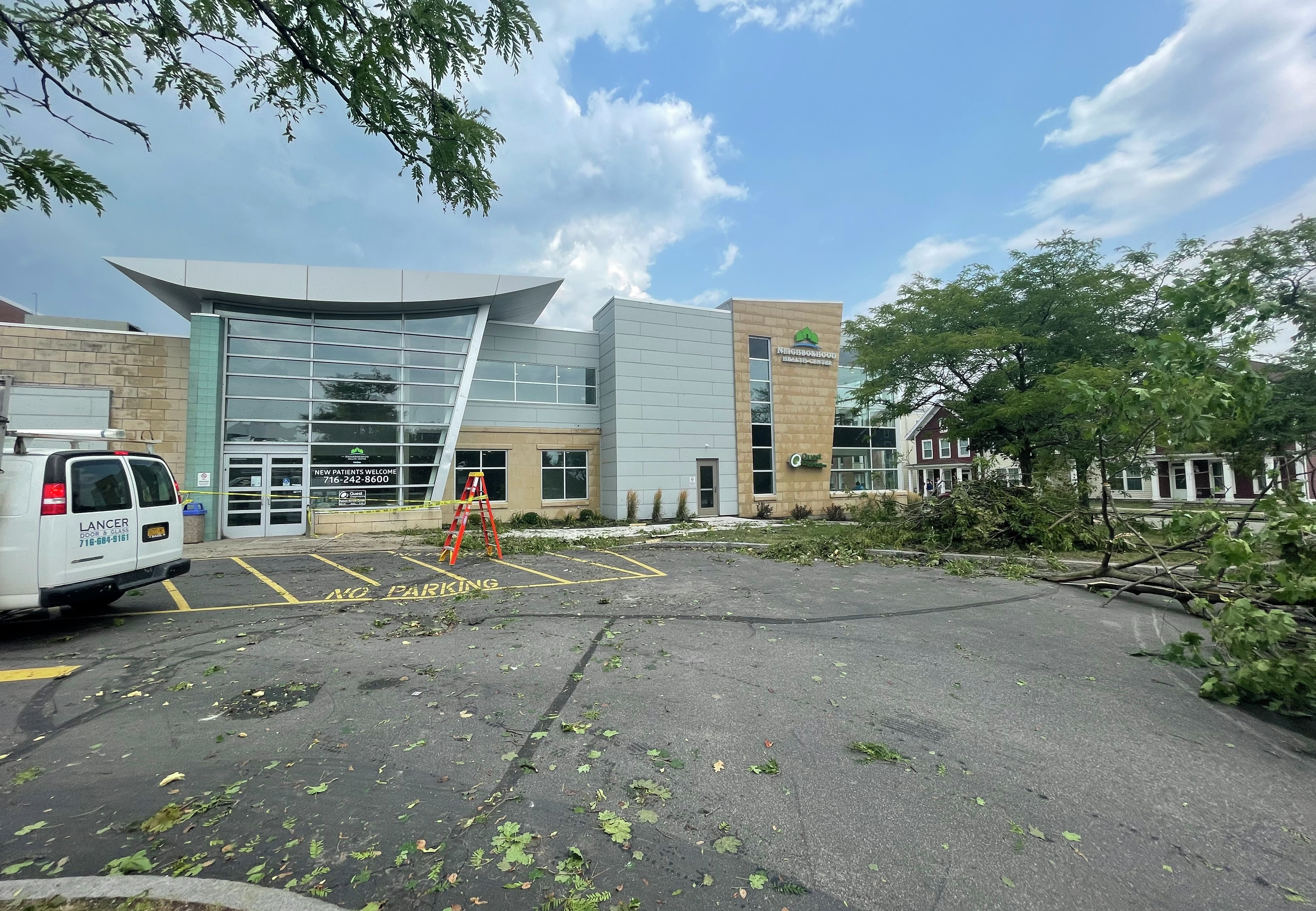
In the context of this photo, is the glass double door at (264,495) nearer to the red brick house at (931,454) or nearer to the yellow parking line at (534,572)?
the yellow parking line at (534,572)

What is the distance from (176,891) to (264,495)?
19.0 metres

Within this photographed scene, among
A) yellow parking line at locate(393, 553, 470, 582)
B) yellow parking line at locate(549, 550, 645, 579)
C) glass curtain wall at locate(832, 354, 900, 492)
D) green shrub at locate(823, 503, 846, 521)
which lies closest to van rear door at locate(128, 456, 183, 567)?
yellow parking line at locate(393, 553, 470, 582)

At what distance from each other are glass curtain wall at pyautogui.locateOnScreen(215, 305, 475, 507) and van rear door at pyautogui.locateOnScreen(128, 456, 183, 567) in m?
11.5

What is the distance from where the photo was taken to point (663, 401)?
24.1 metres

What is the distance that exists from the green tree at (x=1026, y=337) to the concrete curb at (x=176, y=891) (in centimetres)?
1865

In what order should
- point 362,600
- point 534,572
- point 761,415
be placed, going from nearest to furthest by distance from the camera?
point 362,600
point 534,572
point 761,415

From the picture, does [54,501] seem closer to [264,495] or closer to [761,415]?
[264,495]

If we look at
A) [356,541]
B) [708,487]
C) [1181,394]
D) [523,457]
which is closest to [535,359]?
[523,457]

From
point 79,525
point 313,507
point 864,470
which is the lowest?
point 313,507

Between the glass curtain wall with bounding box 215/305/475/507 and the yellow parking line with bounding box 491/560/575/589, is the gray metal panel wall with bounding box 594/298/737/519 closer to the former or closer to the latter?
the glass curtain wall with bounding box 215/305/475/507

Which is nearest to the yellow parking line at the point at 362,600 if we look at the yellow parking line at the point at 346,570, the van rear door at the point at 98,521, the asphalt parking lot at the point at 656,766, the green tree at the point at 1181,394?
the asphalt parking lot at the point at 656,766

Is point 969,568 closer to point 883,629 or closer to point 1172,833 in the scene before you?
point 883,629

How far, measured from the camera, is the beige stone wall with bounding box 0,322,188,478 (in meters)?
15.9

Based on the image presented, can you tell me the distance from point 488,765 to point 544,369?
2123cm
